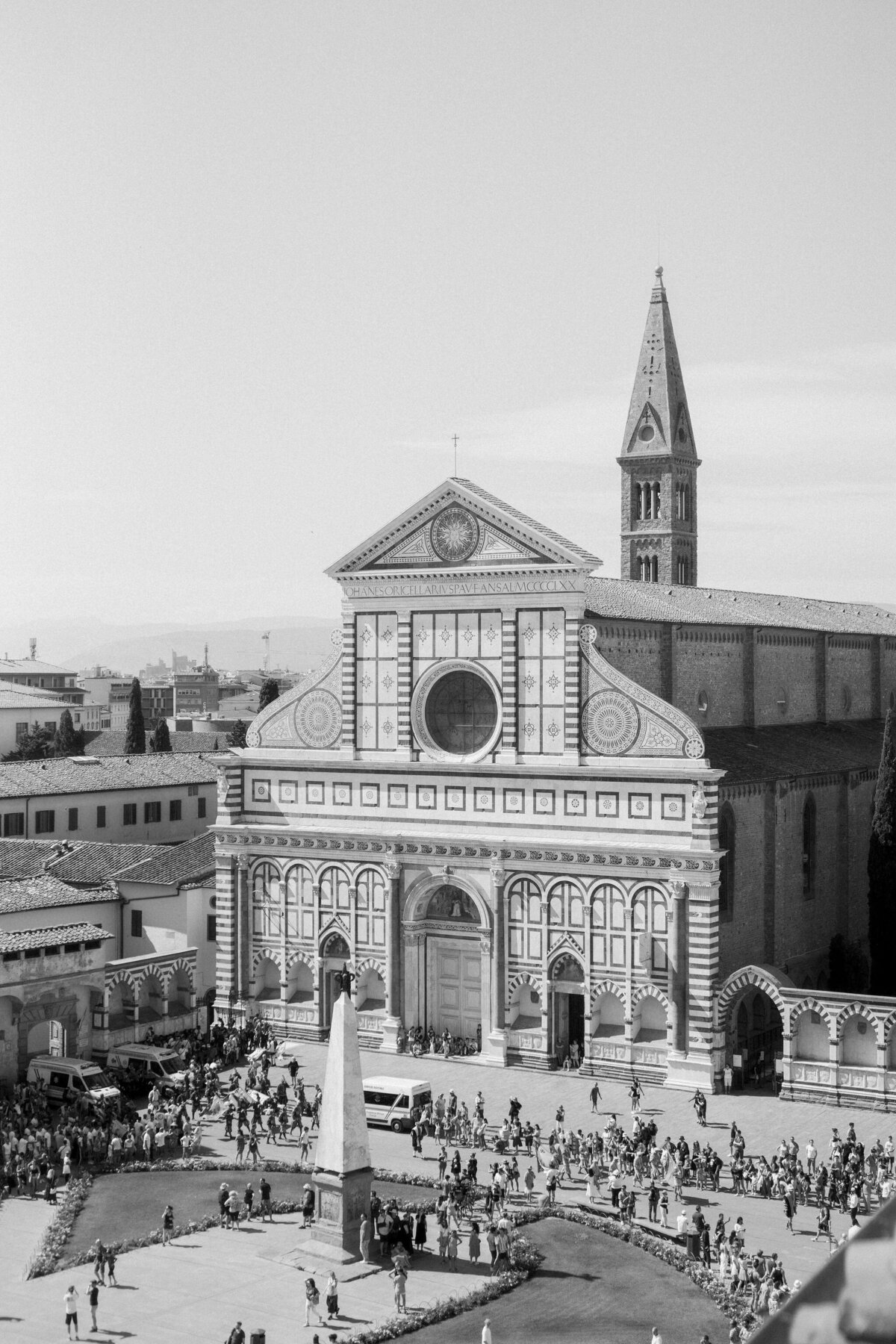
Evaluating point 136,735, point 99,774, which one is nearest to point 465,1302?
point 99,774

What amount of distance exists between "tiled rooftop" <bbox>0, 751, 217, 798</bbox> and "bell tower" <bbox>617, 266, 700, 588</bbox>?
27.9m

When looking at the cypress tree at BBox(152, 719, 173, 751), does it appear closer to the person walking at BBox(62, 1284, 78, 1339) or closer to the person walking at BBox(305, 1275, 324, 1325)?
the person walking at BBox(305, 1275, 324, 1325)

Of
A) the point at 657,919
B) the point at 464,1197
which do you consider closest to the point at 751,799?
the point at 657,919

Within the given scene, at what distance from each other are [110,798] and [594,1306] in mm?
40722

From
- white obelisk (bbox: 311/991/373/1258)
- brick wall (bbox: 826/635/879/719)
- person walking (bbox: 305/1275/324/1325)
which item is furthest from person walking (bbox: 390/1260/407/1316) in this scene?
brick wall (bbox: 826/635/879/719)

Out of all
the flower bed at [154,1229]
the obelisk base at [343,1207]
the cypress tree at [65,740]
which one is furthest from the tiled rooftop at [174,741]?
the obelisk base at [343,1207]

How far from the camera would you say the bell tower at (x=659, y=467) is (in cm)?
8262

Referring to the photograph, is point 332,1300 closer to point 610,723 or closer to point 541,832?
point 541,832

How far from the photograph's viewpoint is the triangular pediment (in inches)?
1761

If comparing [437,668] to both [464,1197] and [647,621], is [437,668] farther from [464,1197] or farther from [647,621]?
[464,1197]

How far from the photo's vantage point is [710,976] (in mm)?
42219

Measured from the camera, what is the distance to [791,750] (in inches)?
2025

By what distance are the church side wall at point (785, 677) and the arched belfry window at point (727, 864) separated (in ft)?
29.9

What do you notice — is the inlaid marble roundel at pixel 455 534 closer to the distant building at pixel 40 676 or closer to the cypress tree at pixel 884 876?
the cypress tree at pixel 884 876
